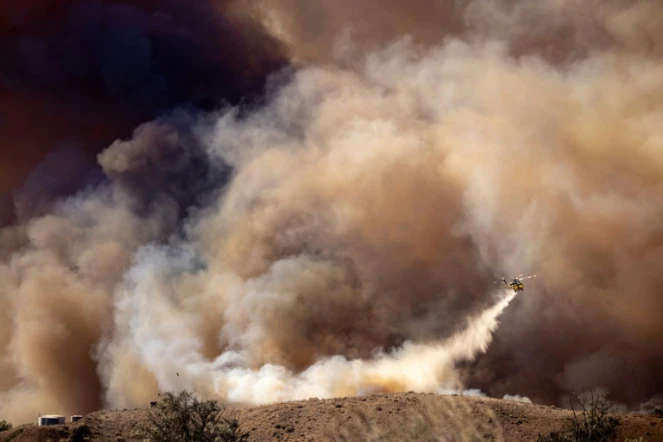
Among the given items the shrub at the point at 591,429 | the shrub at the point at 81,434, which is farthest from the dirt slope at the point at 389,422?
the shrub at the point at 591,429

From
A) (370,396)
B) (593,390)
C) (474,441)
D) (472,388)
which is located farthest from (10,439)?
(593,390)

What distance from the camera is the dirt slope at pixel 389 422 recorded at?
5488cm

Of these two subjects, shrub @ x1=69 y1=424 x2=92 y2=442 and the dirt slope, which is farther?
shrub @ x1=69 y1=424 x2=92 y2=442

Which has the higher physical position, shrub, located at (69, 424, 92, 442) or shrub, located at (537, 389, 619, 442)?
shrub, located at (69, 424, 92, 442)

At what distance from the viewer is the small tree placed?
4950 cm

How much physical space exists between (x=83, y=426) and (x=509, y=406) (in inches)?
1328

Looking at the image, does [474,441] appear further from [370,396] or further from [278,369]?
[278,369]

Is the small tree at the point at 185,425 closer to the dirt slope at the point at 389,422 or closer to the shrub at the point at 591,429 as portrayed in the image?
the dirt slope at the point at 389,422

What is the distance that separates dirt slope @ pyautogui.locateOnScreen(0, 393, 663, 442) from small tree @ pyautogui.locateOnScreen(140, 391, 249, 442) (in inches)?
245

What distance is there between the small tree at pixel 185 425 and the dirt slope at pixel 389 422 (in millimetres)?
6220

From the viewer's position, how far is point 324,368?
73812 mm

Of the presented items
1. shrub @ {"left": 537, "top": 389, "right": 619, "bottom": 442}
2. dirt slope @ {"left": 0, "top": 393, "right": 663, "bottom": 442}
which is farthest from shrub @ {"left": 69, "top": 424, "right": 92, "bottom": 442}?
shrub @ {"left": 537, "top": 389, "right": 619, "bottom": 442}

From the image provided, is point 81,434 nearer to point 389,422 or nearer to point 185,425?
point 185,425

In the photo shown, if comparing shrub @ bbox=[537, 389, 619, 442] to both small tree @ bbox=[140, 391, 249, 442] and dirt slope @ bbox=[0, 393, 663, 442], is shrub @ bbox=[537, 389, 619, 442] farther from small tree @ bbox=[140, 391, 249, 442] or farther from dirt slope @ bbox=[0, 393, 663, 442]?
small tree @ bbox=[140, 391, 249, 442]
